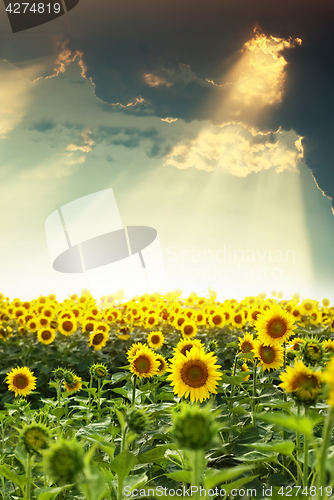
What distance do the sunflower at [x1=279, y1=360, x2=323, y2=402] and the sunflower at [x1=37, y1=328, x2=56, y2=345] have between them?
6333mm

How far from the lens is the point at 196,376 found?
2.54 metres

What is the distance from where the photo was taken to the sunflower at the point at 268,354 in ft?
10.6

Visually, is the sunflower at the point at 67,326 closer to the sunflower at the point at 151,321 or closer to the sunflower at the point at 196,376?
the sunflower at the point at 151,321

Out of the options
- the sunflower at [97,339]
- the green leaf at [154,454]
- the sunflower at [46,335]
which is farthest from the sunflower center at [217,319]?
the green leaf at [154,454]

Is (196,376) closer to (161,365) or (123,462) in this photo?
(123,462)

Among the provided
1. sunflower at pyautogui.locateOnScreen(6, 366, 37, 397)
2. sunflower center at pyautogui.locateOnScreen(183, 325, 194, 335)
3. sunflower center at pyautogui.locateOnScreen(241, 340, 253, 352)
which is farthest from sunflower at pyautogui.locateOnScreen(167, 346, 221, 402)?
sunflower center at pyautogui.locateOnScreen(183, 325, 194, 335)

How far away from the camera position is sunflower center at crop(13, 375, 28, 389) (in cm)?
412

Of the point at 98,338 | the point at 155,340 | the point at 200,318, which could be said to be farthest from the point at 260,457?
the point at 200,318

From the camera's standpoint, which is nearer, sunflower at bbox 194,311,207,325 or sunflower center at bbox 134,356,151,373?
sunflower center at bbox 134,356,151,373

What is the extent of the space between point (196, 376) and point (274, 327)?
98 cm

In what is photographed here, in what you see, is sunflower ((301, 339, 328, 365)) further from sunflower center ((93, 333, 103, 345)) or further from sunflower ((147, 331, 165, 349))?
sunflower center ((93, 333, 103, 345))

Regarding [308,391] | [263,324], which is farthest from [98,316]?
[308,391]

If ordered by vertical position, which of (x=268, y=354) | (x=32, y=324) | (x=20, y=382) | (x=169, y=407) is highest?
(x=32, y=324)

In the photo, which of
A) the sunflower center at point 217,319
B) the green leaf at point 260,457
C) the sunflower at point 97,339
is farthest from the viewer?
the sunflower center at point 217,319
